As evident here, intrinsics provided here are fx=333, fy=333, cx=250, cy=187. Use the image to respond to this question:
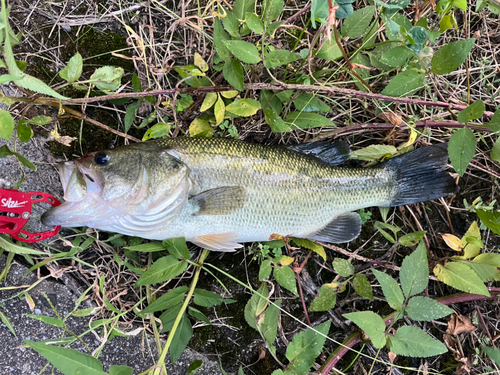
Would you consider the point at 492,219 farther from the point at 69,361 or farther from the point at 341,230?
the point at 69,361

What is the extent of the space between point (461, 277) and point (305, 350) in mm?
1286

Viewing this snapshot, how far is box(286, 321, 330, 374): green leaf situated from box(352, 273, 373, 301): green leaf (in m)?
0.43

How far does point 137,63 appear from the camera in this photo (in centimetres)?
271

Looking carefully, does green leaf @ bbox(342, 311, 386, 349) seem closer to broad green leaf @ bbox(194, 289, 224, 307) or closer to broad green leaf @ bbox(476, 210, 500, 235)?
broad green leaf @ bbox(194, 289, 224, 307)

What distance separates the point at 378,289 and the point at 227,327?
1352 millimetres

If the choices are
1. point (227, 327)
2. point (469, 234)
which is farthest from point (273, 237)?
point (469, 234)

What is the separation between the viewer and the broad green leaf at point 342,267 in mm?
2695

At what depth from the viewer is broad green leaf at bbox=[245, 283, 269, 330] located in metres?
2.55

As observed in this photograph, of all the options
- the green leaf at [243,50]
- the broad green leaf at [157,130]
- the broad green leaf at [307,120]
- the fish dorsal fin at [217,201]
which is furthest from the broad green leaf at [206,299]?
the green leaf at [243,50]

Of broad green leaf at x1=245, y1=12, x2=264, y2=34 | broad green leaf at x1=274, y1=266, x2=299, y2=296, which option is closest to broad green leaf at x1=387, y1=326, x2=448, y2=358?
broad green leaf at x1=274, y1=266, x2=299, y2=296

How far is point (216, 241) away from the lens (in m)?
2.50

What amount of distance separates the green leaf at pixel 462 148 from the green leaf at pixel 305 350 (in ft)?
4.84

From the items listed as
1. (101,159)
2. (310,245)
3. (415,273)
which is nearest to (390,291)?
(415,273)

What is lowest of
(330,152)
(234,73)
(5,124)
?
(330,152)
